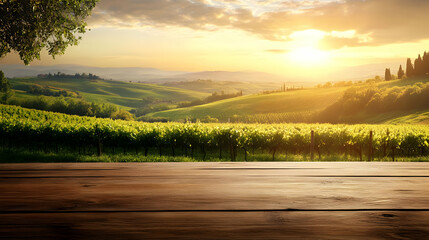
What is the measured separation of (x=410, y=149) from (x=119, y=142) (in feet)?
55.1

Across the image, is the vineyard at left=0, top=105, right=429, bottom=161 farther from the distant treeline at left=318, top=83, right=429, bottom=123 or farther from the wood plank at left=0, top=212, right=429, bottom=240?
the distant treeline at left=318, top=83, right=429, bottom=123

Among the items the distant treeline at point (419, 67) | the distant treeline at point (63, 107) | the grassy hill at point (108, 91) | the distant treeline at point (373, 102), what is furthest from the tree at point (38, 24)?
the grassy hill at point (108, 91)

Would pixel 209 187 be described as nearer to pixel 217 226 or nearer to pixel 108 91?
pixel 217 226

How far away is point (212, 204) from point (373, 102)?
295 ft

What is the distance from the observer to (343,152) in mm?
19891

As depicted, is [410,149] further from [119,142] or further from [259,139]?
[119,142]

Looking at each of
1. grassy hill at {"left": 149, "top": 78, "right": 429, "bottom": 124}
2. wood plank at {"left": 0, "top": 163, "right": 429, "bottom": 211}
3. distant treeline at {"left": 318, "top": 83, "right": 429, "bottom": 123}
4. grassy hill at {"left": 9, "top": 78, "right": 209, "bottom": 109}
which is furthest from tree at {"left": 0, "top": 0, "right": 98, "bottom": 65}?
grassy hill at {"left": 9, "top": 78, "right": 209, "bottom": 109}

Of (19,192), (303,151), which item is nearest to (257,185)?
(19,192)

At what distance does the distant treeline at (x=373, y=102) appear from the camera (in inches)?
3108

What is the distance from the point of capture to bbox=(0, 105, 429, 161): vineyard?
54.8 ft

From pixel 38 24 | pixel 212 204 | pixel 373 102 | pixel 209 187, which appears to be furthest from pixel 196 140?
pixel 373 102

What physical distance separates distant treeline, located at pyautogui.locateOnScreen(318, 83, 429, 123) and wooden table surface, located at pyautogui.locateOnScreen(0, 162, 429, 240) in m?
86.7

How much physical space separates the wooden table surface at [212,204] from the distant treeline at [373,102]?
3413 inches

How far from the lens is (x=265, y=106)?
365 feet
